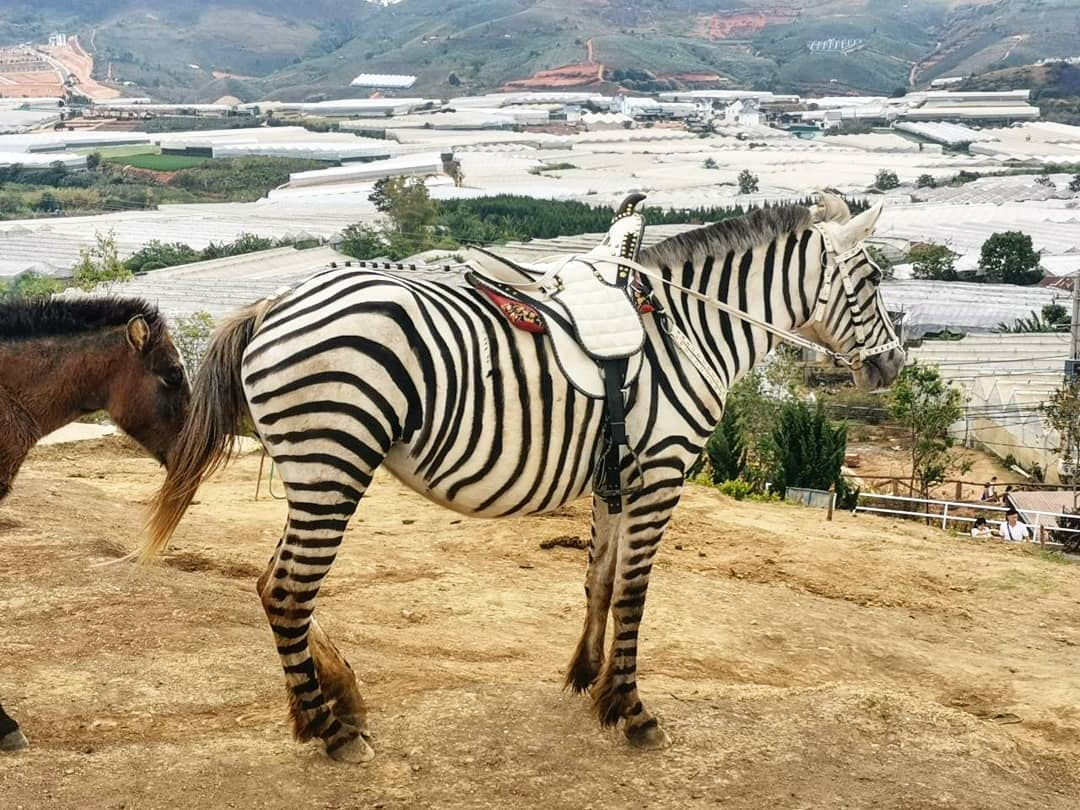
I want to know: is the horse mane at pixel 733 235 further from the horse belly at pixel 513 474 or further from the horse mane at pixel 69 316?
the horse mane at pixel 69 316

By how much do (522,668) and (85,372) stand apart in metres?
3.13

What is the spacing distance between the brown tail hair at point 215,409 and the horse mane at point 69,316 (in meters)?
0.78

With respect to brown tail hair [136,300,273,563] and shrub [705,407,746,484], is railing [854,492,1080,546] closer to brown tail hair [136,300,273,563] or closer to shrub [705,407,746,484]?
shrub [705,407,746,484]

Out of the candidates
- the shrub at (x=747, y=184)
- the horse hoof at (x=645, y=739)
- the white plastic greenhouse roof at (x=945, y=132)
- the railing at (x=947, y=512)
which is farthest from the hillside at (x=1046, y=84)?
the horse hoof at (x=645, y=739)

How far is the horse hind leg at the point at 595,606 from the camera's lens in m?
6.82

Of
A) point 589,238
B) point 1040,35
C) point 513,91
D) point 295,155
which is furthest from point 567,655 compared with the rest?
point 1040,35

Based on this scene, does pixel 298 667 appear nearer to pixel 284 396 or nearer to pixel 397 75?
pixel 284 396

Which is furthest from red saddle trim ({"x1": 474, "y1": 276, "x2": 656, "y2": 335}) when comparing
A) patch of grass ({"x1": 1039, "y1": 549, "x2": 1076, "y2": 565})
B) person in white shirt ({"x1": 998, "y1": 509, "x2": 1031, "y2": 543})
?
person in white shirt ({"x1": 998, "y1": 509, "x2": 1031, "y2": 543})

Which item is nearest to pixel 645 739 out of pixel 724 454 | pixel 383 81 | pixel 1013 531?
pixel 1013 531

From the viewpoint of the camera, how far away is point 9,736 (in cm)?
579

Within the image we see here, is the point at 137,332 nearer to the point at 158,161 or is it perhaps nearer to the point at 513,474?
the point at 513,474

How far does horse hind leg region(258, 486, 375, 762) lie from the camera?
5621 mm

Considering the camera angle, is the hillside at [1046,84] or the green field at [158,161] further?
the hillside at [1046,84]

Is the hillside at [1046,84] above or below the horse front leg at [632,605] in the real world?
above
